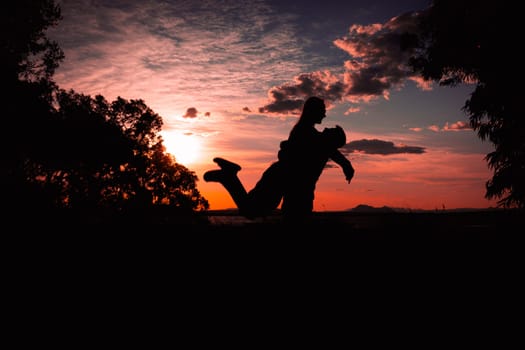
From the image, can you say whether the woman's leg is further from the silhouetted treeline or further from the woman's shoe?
the silhouetted treeline

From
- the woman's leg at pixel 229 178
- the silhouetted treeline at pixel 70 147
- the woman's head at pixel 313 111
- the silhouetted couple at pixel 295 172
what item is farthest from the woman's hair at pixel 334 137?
the silhouetted treeline at pixel 70 147

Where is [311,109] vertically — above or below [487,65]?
below

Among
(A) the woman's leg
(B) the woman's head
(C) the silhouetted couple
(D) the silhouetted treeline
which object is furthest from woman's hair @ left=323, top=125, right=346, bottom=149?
(D) the silhouetted treeline

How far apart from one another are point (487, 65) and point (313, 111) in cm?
1793

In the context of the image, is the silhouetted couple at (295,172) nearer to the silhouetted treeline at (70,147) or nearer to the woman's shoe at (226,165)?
the woman's shoe at (226,165)

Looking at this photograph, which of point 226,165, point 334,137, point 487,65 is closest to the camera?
point 334,137

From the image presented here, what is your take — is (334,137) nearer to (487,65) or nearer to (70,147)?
(487,65)

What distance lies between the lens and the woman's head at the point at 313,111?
5824mm

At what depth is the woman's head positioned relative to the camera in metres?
5.82

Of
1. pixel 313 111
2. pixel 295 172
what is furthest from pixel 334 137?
pixel 295 172

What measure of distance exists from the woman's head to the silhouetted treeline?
1240 cm

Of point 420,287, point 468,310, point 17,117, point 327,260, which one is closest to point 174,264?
point 327,260

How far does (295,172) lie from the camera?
585 cm

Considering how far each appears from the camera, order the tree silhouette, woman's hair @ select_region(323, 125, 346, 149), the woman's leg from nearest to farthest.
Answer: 1. woman's hair @ select_region(323, 125, 346, 149)
2. the woman's leg
3. the tree silhouette
